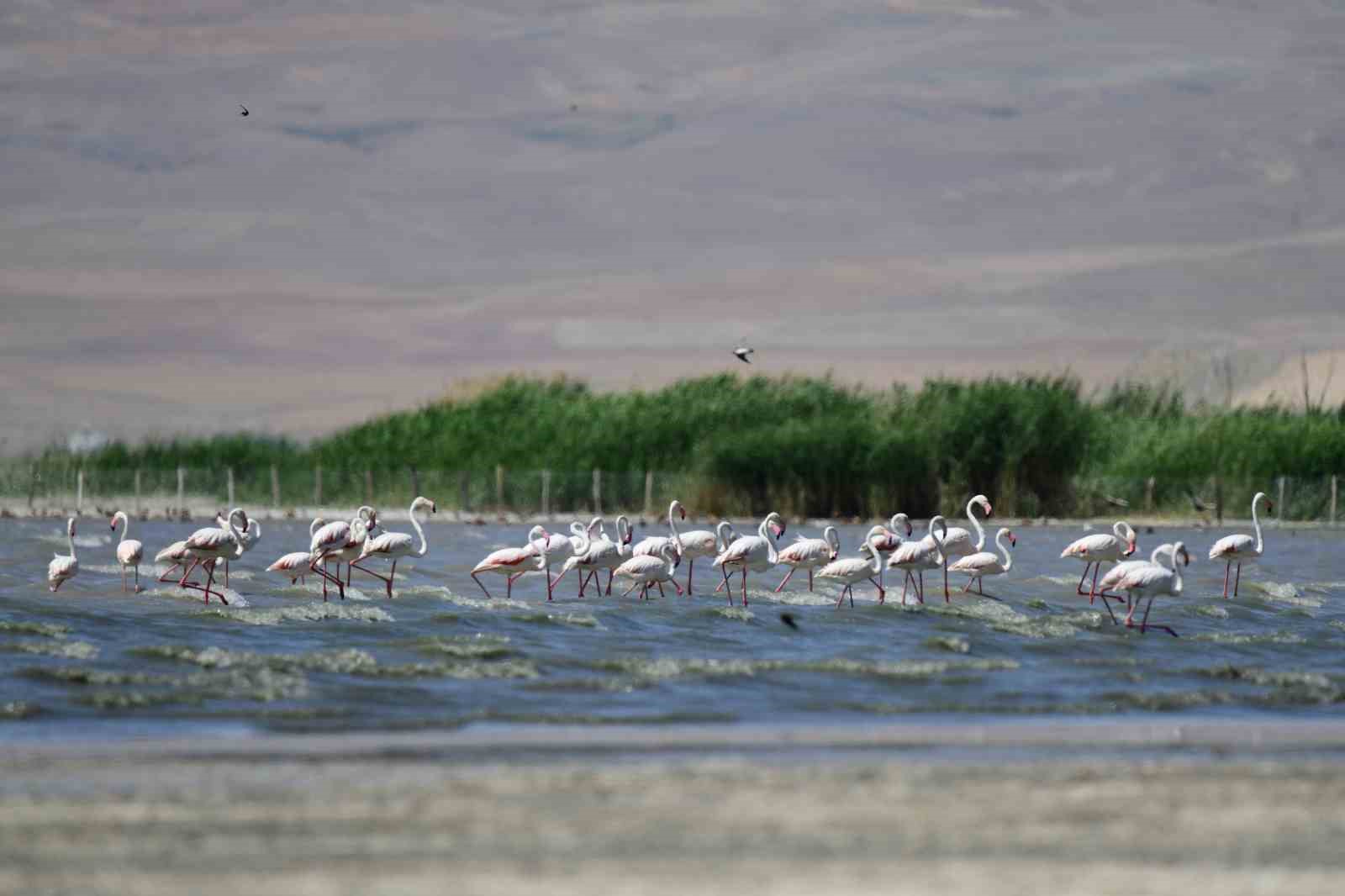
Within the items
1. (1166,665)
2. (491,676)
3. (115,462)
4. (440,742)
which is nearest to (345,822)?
(440,742)

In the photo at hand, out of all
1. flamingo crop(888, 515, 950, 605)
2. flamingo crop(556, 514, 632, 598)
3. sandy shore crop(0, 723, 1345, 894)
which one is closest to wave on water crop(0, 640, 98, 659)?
sandy shore crop(0, 723, 1345, 894)

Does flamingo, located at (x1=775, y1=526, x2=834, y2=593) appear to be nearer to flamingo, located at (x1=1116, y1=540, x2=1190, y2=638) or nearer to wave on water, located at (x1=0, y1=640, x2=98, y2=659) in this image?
flamingo, located at (x1=1116, y1=540, x2=1190, y2=638)

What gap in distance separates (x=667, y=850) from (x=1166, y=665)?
1061cm

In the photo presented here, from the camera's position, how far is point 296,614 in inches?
880

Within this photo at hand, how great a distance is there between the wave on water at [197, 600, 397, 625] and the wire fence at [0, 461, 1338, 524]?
32135mm

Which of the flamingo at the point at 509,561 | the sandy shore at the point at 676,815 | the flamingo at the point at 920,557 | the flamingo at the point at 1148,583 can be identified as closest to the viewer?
→ the sandy shore at the point at 676,815

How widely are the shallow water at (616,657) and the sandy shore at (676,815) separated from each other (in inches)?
73.5

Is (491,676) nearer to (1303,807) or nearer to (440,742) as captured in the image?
(440,742)

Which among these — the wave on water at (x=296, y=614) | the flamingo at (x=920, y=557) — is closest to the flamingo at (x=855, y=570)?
the flamingo at (x=920, y=557)

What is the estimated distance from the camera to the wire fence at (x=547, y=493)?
5519 centimetres

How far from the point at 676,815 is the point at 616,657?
891cm

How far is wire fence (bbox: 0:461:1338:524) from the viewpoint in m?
55.2

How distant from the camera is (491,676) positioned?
54.6 ft

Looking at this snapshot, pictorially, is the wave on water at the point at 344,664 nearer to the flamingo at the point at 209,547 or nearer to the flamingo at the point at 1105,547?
the flamingo at the point at 209,547
